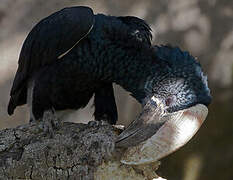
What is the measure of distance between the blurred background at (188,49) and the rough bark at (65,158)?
1668 mm

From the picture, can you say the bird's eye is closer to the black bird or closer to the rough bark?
the black bird

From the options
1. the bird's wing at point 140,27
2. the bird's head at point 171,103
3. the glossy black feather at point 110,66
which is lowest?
the bird's head at point 171,103

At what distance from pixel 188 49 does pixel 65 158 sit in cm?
223

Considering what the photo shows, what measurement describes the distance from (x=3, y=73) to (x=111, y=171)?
6.82 ft

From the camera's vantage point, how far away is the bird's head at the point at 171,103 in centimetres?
216

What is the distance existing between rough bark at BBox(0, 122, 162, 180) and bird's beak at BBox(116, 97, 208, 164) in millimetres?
76

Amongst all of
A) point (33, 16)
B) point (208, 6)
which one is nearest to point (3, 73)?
point (33, 16)

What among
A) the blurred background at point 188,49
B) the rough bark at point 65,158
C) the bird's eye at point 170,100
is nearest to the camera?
the rough bark at point 65,158

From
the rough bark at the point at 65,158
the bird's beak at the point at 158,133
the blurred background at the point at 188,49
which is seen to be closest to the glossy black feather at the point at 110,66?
the bird's beak at the point at 158,133

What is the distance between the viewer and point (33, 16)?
406cm

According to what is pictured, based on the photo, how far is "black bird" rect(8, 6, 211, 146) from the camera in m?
2.58

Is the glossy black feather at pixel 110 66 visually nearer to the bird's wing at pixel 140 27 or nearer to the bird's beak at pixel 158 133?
the bird's wing at pixel 140 27

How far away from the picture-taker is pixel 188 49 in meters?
4.27

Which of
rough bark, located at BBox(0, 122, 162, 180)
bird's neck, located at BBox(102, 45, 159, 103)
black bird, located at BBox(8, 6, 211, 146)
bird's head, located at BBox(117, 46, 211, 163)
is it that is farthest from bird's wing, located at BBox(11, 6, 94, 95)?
rough bark, located at BBox(0, 122, 162, 180)
